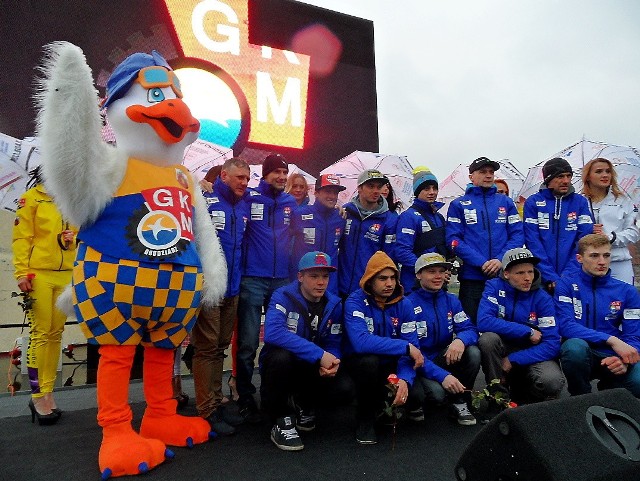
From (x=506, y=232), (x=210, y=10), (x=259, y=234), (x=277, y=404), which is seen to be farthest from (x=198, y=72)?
(x=277, y=404)

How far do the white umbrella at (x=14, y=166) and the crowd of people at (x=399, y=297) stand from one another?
11.9 inches

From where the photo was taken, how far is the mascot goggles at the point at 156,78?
214 centimetres

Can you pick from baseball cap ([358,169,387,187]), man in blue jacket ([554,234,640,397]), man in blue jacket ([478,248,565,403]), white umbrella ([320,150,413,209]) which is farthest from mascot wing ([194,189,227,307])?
white umbrella ([320,150,413,209])

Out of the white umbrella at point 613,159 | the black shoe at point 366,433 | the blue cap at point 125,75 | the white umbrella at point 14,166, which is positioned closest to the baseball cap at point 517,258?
the white umbrella at point 613,159

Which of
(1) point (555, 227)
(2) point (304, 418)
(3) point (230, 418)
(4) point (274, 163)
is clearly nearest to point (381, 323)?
(2) point (304, 418)

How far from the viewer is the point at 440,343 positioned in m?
2.77

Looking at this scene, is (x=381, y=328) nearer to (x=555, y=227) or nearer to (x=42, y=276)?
(x=555, y=227)

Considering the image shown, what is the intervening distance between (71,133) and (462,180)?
370 centimetres

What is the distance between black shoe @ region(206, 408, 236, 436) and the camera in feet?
7.82

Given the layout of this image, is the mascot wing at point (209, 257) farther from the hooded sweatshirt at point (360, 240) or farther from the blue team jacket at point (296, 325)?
the hooded sweatshirt at point (360, 240)

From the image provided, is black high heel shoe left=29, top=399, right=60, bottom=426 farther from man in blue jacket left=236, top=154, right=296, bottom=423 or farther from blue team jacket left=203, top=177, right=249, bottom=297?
blue team jacket left=203, top=177, right=249, bottom=297

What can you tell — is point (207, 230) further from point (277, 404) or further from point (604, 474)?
point (604, 474)

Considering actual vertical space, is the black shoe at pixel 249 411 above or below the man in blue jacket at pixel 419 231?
below

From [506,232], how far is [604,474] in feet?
6.96
